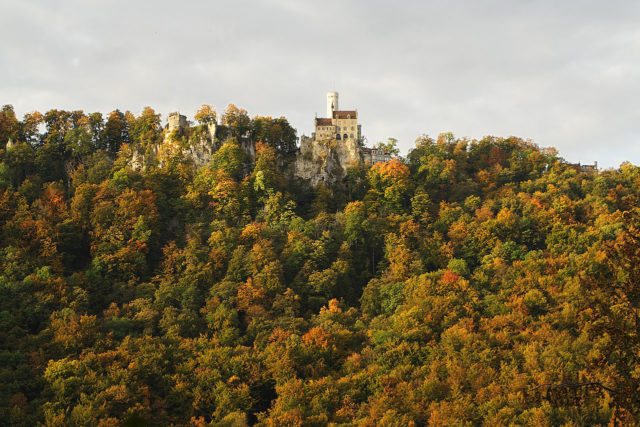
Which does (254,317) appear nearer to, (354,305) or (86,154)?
(354,305)

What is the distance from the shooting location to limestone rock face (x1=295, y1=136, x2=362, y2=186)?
61750 mm

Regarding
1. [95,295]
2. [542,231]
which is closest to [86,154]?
[95,295]

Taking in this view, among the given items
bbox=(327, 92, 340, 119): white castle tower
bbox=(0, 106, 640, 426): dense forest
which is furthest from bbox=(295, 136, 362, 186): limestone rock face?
bbox=(327, 92, 340, 119): white castle tower

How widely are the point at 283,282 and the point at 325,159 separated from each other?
18.1 meters

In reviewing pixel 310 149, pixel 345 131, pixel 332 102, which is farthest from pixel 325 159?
pixel 332 102

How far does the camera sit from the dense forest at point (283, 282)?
34781 millimetres

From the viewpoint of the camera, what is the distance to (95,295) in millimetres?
44750

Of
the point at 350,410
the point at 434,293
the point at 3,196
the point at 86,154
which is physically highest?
the point at 86,154

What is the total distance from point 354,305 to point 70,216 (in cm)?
2591

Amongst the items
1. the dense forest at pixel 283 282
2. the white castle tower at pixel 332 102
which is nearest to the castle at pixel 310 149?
the dense forest at pixel 283 282

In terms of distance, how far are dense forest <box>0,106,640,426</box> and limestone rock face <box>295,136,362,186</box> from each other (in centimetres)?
140

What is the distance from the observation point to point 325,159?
61750mm

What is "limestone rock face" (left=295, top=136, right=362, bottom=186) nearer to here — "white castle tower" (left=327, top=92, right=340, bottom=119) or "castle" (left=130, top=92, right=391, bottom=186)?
"castle" (left=130, top=92, right=391, bottom=186)

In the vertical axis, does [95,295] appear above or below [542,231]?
below
